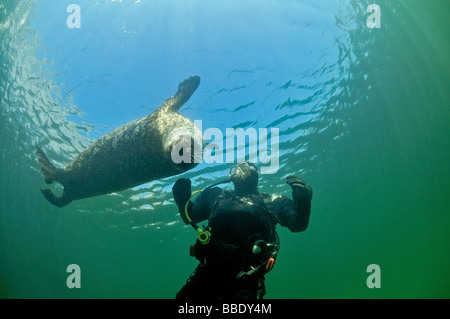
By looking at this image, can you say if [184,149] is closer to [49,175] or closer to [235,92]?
[49,175]

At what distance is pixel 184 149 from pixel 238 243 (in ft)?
6.13

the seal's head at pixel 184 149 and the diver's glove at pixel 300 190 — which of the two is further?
the diver's glove at pixel 300 190

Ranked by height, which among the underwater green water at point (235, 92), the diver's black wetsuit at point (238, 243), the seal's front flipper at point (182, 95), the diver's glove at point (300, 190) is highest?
the underwater green water at point (235, 92)

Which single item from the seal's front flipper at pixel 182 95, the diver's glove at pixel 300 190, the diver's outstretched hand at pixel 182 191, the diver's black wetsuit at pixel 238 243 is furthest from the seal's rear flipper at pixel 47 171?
the diver's glove at pixel 300 190

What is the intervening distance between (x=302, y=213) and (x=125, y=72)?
26.9 ft

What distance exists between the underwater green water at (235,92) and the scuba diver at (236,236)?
617cm

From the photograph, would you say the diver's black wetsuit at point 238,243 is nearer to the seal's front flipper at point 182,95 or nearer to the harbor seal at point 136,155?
the harbor seal at point 136,155

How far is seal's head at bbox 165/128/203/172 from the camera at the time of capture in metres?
3.45

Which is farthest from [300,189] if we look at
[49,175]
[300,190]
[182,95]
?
[49,175]

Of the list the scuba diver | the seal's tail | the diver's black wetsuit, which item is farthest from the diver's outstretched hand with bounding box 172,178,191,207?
the seal's tail

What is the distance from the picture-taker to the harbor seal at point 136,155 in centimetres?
381

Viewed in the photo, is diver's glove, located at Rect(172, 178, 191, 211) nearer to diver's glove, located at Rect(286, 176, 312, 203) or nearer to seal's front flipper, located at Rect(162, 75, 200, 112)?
seal's front flipper, located at Rect(162, 75, 200, 112)

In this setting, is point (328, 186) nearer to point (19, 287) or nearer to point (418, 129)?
point (418, 129)

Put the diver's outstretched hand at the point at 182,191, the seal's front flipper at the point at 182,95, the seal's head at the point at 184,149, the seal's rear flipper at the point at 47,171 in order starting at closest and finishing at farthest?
the seal's head at the point at 184,149 → the diver's outstretched hand at the point at 182,191 → the seal's front flipper at the point at 182,95 → the seal's rear flipper at the point at 47,171
